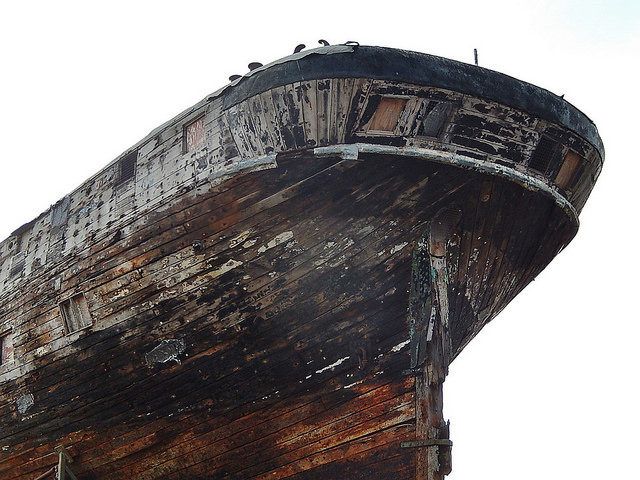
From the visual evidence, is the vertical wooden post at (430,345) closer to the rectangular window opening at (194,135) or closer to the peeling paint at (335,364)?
the peeling paint at (335,364)

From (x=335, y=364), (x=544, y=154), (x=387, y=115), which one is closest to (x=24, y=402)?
(x=335, y=364)

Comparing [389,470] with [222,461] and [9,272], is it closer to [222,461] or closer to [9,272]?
[222,461]

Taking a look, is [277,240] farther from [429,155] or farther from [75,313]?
[75,313]

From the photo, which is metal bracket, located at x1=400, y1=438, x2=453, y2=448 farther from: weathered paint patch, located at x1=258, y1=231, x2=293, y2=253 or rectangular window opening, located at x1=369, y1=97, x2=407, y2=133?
rectangular window opening, located at x1=369, y1=97, x2=407, y2=133

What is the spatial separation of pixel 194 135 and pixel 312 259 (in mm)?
1706

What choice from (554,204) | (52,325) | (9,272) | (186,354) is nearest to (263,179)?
(186,354)

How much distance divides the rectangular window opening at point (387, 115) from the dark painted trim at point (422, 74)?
0.69ft

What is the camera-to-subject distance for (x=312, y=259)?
614cm

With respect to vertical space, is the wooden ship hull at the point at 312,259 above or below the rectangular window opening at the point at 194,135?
below

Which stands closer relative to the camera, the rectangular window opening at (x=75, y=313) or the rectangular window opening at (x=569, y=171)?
the rectangular window opening at (x=569, y=171)

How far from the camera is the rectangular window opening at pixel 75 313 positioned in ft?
23.6

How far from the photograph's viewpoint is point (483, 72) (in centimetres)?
574

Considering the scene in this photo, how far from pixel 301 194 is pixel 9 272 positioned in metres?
4.88

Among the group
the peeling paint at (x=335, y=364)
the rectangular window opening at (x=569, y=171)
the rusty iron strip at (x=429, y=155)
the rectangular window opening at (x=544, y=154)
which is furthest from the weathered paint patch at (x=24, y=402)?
the rectangular window opening at (x=569, y=171)
